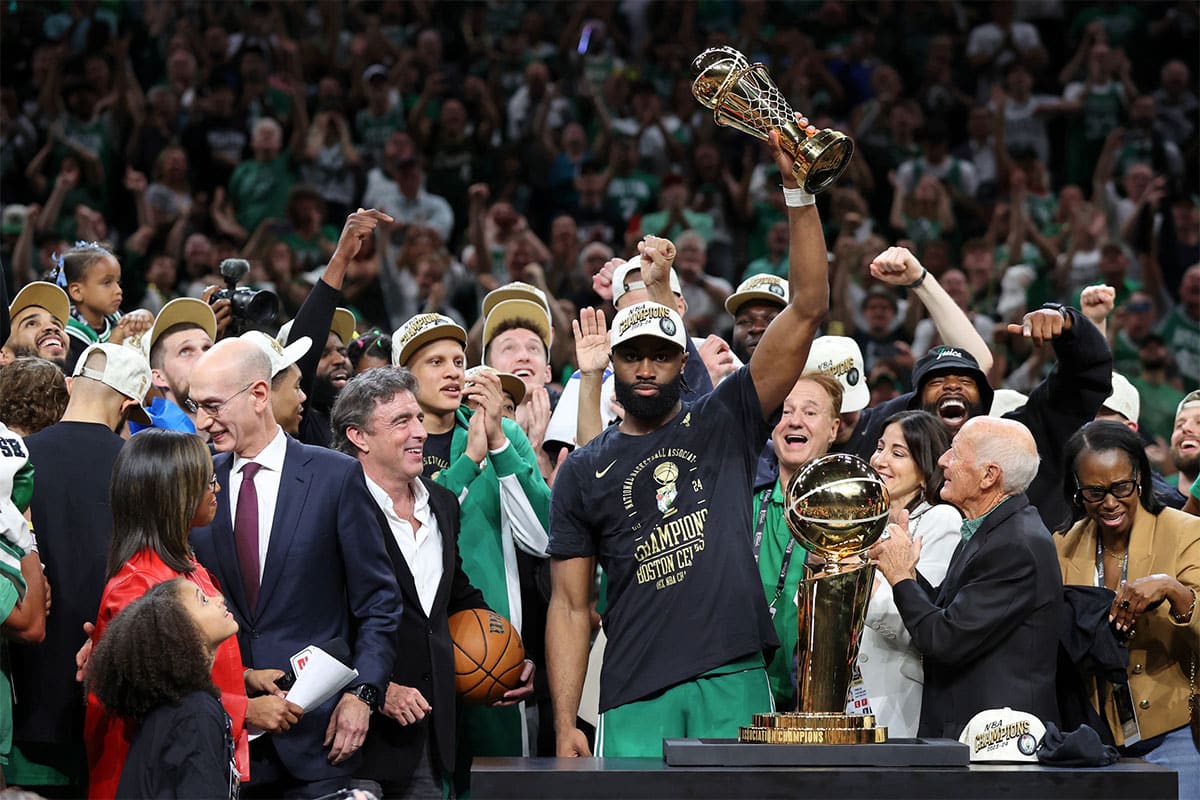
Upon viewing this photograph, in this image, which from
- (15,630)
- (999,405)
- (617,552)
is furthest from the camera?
(999,405)

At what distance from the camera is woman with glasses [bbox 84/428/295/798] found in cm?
428

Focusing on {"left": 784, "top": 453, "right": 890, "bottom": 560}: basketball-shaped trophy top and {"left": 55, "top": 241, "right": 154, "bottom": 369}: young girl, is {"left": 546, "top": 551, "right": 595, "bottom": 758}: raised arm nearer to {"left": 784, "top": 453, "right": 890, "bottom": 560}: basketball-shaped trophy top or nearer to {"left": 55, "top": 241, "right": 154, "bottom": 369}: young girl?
{"left": 784, "top": 453, "right": 890, "bottom": 560}: basketball-shaped trophy top

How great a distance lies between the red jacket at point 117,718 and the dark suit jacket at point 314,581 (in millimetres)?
307

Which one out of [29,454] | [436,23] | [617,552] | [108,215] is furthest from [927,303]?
[436,23]

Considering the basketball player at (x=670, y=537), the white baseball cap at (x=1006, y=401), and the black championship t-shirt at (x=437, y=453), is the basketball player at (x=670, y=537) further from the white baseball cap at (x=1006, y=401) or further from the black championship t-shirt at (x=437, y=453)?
the white baseball cap at (x=1006, y=401)

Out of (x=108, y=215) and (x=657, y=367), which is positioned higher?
(x=108, y=215)

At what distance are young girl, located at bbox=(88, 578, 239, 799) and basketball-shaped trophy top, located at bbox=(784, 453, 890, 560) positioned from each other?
1.57 meters

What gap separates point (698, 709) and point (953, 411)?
6.51 ft

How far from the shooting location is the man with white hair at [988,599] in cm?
458

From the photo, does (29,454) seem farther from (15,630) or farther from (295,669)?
(295,669)

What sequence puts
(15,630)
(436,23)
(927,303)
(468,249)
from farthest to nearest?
(436,23)
(468,249)
(927,303)
(15,630)

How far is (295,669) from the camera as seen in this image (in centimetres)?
464

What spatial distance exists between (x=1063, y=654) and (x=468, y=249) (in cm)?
671

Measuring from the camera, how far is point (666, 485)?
184 inches
